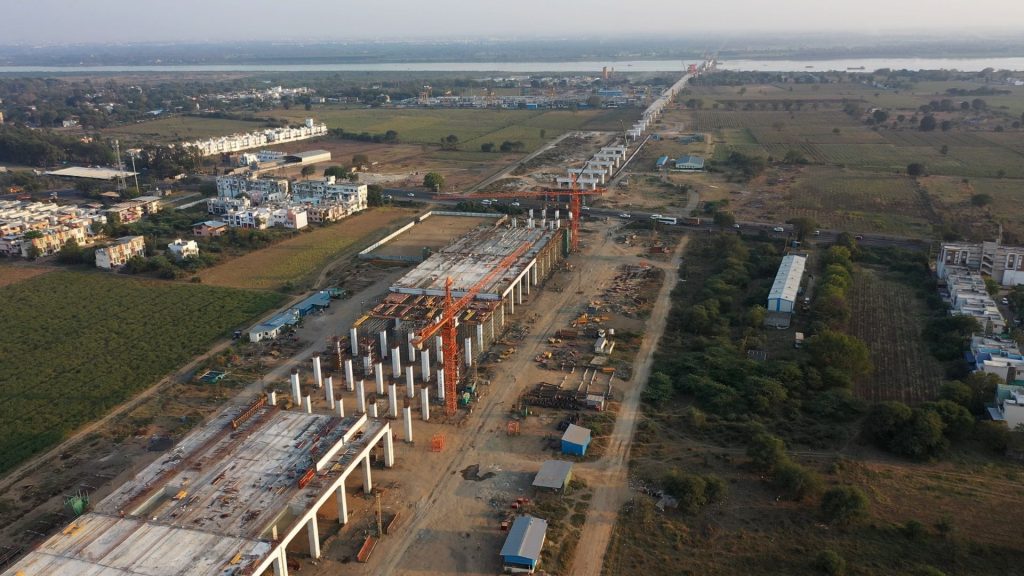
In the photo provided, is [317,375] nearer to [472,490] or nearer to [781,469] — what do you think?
[472,490]

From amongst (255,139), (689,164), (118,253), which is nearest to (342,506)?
(118,253)

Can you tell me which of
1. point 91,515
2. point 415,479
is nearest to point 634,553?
point 415,479

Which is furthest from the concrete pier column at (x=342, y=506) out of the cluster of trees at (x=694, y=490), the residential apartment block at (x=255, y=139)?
the residential apartment block at (x=255, y=139)

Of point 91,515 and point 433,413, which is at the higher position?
point 91,515

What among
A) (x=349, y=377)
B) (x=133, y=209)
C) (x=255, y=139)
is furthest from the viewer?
(x=255, y=139)

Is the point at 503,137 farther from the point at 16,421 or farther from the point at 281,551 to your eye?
the point at 281,551

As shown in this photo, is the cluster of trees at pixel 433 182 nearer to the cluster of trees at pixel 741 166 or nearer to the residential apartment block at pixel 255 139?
the cluster of trees at pixel 741 166
